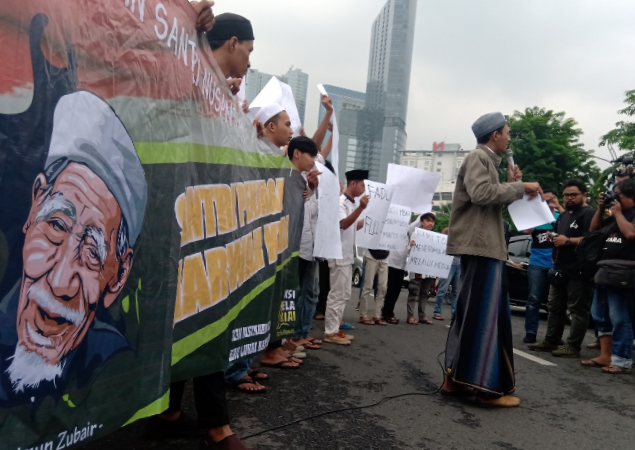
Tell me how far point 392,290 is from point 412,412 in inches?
197

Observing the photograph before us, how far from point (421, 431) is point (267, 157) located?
1888mm

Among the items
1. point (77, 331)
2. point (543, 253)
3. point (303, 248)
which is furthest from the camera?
point (543, 253)

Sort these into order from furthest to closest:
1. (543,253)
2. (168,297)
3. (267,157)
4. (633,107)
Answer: (633,107), (543,253), (267,157), (168,297)

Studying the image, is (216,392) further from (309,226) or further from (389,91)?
(389,91)

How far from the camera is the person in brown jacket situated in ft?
12.4

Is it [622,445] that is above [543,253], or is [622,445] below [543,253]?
below

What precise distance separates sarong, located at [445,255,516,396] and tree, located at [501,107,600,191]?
20.2 m

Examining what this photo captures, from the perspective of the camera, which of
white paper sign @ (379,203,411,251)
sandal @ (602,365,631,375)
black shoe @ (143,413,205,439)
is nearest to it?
black shoe @ (143,413,205,439)

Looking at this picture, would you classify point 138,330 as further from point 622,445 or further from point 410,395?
point 622,445

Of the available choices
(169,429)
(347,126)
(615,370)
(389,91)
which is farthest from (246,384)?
(389,91)

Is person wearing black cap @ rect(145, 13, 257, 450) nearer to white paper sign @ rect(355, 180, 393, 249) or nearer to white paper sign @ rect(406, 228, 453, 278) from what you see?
white paper sign @ rect(355, 180, 393, 249)

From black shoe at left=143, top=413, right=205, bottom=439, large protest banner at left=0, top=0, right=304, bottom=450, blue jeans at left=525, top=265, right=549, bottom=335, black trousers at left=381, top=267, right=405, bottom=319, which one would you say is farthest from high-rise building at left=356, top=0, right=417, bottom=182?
large protest banner at left=0, top=0, right=304, bottom=450

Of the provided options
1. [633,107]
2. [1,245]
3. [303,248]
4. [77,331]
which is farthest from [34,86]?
[633,107]

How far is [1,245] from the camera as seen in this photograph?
1259 millimetres
